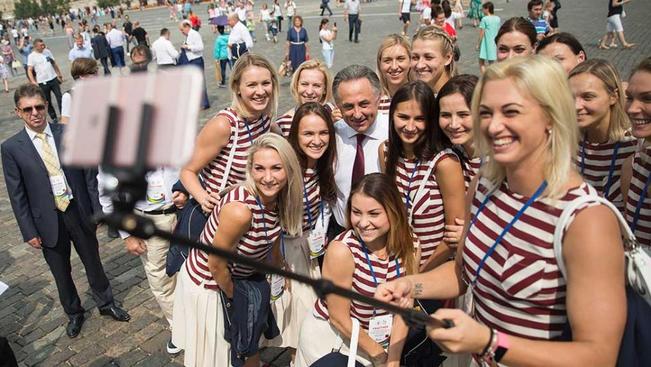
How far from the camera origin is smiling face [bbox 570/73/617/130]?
279cm

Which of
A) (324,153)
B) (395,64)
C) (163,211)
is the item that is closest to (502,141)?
(324,153)

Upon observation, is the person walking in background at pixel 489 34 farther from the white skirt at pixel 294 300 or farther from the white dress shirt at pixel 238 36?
the white skirt at pixel 294 300

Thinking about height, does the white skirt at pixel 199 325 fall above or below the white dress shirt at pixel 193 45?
below

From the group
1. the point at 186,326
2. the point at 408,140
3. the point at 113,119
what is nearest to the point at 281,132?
the point at 408,140

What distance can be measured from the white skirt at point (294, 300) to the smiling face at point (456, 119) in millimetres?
1258

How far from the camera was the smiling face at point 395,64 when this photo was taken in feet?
13.8

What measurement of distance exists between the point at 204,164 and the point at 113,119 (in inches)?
108

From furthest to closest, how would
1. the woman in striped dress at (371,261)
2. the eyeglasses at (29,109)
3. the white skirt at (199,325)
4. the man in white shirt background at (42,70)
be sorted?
the man in white shirt background at (42,70) → the eyeglasses at (29,109) → the white skirt at (199,325) → the woman in striped dress at (371,261)

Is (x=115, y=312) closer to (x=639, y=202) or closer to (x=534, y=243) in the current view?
(x=534, y=243)

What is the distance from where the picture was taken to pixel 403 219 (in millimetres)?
2672

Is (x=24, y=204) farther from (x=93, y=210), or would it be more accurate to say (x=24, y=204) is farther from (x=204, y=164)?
(x=204, y=164)

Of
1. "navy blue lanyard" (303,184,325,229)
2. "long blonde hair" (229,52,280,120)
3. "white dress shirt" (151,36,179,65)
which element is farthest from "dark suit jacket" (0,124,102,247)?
"white dress shirt" (151,36,179,65)

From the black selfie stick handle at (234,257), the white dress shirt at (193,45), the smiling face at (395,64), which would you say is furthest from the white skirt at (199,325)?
the white dress shirt at (193,45)

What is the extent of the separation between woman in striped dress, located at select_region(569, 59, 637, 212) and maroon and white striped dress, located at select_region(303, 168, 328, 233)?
1.69 metres
